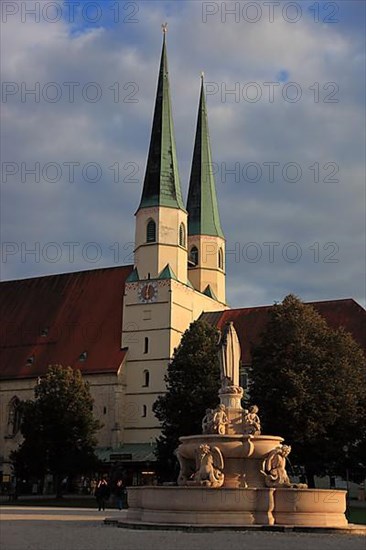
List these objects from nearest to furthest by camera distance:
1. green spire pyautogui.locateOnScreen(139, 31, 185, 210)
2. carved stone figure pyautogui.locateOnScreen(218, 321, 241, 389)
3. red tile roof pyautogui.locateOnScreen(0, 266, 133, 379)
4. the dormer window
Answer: carved stone figure pyautogui.locateOnScreen(218, 321, 241, 389), green spire pyautogui.locateOnScreen(139, 31, 185, 210), the dormer window, red tile roof pyautogui.locateOnScreen(0, 266, 133, 379)

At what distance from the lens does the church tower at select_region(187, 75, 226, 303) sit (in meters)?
→ 77.2

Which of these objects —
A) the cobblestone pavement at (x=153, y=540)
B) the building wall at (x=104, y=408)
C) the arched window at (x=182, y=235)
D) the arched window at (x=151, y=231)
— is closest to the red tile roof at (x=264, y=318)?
the arched window at (x=182, y=235)

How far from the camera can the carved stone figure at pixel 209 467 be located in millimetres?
22812

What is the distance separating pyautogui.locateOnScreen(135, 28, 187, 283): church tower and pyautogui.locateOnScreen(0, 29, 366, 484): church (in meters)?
0.09

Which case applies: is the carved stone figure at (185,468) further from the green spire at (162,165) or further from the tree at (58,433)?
the green spire at (162,165)

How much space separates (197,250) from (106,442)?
68.1 feet

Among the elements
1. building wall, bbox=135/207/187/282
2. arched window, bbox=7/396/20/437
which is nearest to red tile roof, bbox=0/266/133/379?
arched window, bbox=7/396/20/437

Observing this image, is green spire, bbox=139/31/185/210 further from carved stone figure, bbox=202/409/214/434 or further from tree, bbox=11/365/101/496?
carved stone figure, bbox=202/409/214/434

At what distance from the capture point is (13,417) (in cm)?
7238

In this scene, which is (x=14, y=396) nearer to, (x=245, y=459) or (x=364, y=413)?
(x=364, y=413)

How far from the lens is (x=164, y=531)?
20391 mm

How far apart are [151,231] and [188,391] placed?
22.7 meters

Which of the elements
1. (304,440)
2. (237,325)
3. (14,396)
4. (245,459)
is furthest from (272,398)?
(14,396)

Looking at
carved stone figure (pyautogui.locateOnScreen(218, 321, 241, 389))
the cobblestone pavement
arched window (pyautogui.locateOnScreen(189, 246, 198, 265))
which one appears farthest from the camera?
arched window (pyautogui.locateOnScreen(189, 246, 198, 265))
